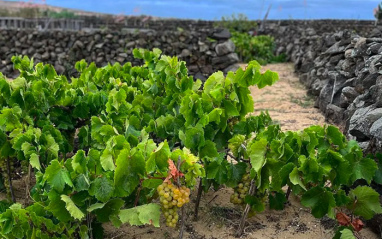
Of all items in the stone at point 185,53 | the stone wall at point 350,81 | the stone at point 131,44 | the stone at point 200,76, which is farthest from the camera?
the stone at point 131,44

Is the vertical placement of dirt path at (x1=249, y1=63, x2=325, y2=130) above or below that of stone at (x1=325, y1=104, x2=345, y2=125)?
below

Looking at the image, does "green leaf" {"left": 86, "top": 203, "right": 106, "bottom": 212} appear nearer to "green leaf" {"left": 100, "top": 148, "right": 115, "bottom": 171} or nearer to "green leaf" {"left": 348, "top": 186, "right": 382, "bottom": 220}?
"green leaf" {"left": 100, "top": 148, "right": 115, "bottom": 171}

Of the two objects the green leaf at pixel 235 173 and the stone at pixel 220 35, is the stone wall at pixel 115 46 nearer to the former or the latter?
the stone at pixel 220 35

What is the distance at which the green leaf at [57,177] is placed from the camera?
2523 mm

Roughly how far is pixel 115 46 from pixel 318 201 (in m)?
9.64

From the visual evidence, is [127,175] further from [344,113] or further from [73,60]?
[73,60]

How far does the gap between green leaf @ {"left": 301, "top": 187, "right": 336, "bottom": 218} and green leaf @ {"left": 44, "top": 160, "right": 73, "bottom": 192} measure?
147 cm

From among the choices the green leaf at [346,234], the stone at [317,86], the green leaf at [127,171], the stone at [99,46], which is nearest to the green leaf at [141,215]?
the green leaf at [127,171]

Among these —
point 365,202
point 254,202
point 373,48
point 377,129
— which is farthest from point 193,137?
point 373,48

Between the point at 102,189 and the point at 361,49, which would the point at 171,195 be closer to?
the point at 102,189

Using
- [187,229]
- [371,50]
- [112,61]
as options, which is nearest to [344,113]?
[371,50]

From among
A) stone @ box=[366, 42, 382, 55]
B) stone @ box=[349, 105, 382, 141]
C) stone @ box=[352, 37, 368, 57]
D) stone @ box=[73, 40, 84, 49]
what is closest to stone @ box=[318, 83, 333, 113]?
stone @ box=[352, 37, 368, 57]

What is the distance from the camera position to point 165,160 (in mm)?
2459

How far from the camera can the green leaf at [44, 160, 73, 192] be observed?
252cm
